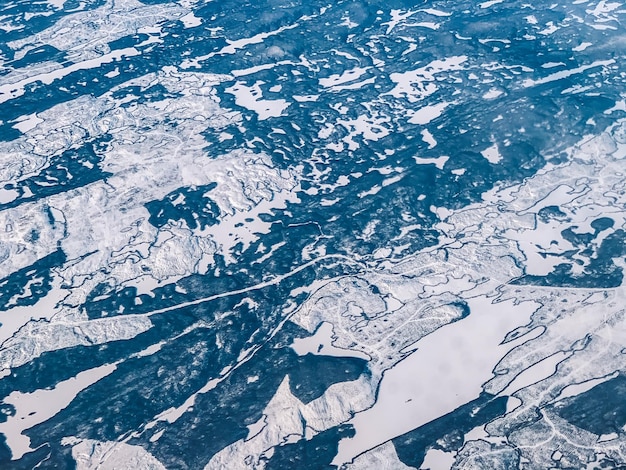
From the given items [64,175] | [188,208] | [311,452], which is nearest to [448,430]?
[311,452]

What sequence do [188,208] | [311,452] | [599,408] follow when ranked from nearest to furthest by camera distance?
[311,452], [599,408], [188,208]

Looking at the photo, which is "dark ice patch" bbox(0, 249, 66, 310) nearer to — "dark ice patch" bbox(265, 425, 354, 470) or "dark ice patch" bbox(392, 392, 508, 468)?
"dark ice patch" bbox(265, 425, 354, 470)

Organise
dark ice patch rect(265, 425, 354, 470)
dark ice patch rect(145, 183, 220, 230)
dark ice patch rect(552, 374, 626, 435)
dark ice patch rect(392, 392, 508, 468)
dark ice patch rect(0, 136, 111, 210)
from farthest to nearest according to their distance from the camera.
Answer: dark ice patch rect(0, 136, 111, 210) → dark ice patch rect(145, 183, 220, 230) → dark ice patch rect(552, 374, 626, 435) → dark ice patch rect(392, 392, 508, 468) → dark ice patch rect(265, 425, 354, 470)

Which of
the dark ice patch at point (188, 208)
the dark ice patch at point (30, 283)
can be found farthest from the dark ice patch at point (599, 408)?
the dark ice patch at point (30, 283)

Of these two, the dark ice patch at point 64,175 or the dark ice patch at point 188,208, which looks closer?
the dark ice patch at point 188,208

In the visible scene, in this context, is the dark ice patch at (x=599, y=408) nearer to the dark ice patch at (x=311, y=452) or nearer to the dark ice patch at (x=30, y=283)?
the dark ice patch at (x=311, y=452)

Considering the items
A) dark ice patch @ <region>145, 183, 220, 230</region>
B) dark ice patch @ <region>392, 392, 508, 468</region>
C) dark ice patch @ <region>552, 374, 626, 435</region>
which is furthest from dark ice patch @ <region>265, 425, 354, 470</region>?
dark ice patch @ <region>145, 183, 220, 230</region>

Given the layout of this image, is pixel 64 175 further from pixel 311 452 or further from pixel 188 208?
pixel 311 452

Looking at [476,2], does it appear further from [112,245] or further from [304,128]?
[112,245]

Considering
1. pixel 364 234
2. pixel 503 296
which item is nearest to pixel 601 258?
pixel 503 296

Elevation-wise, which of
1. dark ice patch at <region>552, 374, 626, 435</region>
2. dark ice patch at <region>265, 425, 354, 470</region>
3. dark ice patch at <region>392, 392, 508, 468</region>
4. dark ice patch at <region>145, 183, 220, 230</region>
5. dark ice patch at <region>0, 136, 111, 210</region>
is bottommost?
dark ice patch at <region>552, 374, 626, 435</region>

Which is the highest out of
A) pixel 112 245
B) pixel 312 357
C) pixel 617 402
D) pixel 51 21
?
pixel 51 21
